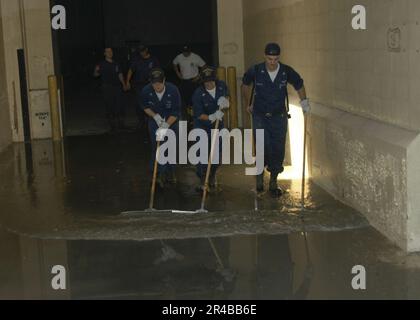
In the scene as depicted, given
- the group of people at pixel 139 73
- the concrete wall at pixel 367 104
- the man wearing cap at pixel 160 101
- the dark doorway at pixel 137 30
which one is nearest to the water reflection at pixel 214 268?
the concrete wall at pixel 367 104

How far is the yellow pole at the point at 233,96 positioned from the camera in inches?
629

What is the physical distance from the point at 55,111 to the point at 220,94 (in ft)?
20.6

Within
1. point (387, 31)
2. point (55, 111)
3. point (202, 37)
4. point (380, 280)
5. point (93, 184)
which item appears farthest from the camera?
point (202, 37)

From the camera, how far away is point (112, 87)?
1641cm

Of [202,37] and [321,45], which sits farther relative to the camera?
[202,37]

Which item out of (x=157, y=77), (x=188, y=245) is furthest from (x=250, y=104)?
(x=188, y=245)

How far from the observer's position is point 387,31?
304 inches

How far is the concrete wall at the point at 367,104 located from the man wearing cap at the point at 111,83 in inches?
215

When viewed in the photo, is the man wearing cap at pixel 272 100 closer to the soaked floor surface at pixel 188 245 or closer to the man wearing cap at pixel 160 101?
the soaked floor surface at pixel 188 245

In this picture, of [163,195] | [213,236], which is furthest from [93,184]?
[213,236]

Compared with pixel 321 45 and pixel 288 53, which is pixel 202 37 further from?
pixel 321 45

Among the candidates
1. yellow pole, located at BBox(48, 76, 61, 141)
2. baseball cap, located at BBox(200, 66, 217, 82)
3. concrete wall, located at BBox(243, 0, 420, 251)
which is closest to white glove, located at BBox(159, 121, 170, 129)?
baseball cap, located at BBox(200, 66, 217, 82)

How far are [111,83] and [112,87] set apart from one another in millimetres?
102

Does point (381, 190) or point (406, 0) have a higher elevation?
point (406, 0)
